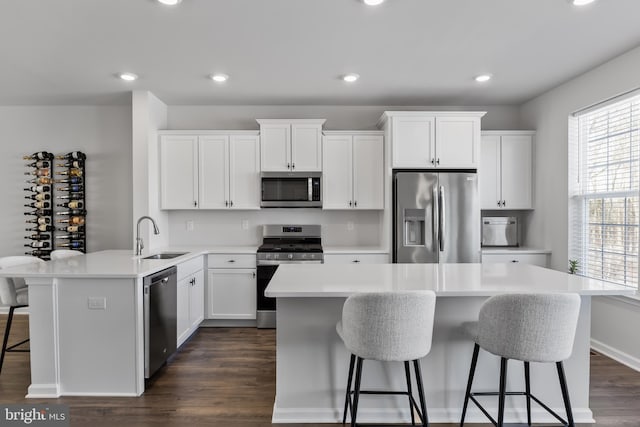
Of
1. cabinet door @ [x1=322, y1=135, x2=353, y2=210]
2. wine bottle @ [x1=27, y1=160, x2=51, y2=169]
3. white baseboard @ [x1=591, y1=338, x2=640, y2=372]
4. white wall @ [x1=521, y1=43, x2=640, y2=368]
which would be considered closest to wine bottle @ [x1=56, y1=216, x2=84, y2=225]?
wine bottle @ [x1=27, y1=160, x2=51, y2=169]

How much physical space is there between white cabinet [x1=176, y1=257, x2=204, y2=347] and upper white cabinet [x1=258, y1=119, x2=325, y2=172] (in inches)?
53.9

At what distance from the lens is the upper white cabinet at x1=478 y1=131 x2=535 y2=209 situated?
429 cm

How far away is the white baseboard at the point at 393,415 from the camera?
219 centimetres

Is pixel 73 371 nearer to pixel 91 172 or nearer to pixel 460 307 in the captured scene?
pixel 460 307

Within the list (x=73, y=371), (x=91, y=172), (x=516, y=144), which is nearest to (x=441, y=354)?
(x=73, y=371)

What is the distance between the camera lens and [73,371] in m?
2.50

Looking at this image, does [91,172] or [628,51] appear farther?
[91,172]

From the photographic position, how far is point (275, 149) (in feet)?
13.8

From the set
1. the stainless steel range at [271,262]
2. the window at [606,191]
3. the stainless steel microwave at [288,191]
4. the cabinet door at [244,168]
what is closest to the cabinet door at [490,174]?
the window at [606,191]

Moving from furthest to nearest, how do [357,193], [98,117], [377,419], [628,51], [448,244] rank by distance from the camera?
[98,117]
[357,193]
[448,244]
[628,51]
[377,419]

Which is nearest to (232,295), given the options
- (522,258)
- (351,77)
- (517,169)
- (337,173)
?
(337,173)

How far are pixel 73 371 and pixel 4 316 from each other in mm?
2783

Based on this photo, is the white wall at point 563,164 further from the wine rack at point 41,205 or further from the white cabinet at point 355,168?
the wine rack at point 41,205

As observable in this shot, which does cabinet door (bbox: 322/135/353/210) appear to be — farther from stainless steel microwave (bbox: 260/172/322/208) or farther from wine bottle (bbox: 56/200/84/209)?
wine bottle (bbox: 56/200/84/209)
